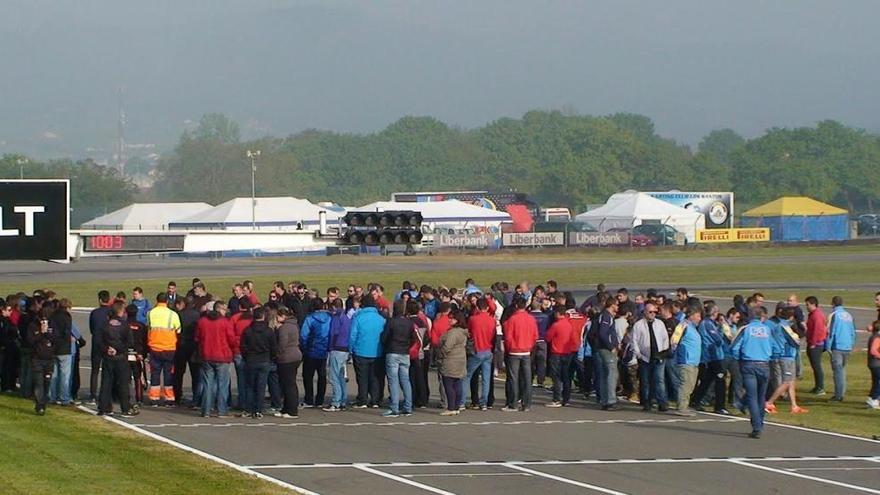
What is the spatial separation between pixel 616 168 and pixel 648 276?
128m

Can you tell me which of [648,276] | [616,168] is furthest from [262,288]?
[616,168]

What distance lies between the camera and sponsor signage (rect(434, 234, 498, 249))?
290 ft

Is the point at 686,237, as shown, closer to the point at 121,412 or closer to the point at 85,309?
the point at 85,309

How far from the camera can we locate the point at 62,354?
73.6 feet

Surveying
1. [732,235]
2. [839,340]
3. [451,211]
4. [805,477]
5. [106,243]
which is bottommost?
[805,477]

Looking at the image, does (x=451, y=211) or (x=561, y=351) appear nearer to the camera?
(x=561, y=351)

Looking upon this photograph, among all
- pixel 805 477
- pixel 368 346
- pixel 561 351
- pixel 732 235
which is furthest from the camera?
pixel 732 235

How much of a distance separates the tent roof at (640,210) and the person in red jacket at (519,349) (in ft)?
263

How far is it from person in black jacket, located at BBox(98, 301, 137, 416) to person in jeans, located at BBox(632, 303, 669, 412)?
7.92 metres

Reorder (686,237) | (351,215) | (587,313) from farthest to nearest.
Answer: (686,237) < (351,215) < (587,313)

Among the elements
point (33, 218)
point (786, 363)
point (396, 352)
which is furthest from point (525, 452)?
point (33, 218)

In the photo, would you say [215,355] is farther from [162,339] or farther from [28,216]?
[28,216]

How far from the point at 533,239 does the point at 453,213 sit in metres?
14.3

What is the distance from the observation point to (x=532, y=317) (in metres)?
23.2
